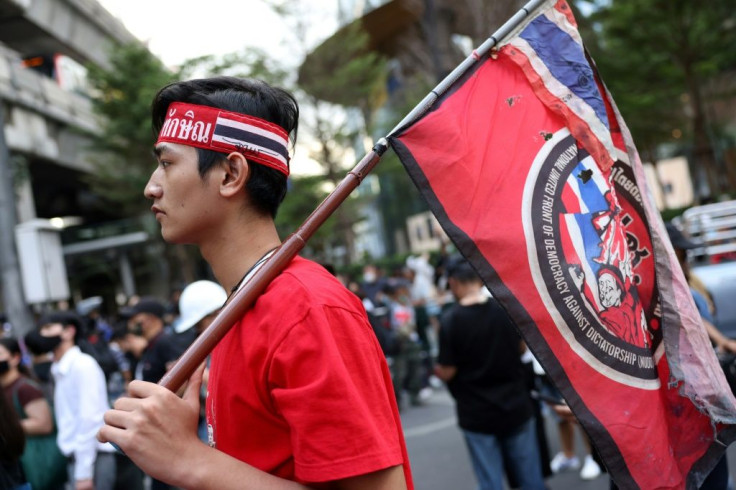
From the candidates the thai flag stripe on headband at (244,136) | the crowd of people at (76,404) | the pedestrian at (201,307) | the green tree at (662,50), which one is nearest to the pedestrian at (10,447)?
the crowd of people at (76,404)

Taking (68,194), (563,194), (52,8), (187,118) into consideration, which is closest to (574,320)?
(563,194)

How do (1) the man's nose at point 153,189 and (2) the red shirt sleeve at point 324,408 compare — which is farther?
(1) the man's nose at point 153,189

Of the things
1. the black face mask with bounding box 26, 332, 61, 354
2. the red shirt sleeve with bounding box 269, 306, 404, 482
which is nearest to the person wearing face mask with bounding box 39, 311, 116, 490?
the black face mask with bounding box 26, 332, 61, 354

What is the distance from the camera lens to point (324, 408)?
1.51m

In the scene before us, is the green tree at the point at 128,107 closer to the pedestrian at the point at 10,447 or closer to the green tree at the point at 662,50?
the green tree at the point at 662,50

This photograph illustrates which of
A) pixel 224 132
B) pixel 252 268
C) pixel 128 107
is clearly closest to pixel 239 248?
pixel 252 268

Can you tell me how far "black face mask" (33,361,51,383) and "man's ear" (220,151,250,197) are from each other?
5.89 metres

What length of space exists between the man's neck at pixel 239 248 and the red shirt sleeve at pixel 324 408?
16.0 inches

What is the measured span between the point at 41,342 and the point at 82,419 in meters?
0.87

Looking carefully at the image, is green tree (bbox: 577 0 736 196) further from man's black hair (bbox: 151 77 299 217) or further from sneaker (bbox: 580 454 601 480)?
man's black hair (bbox: 151 77 299 217)

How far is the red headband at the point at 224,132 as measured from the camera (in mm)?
1887

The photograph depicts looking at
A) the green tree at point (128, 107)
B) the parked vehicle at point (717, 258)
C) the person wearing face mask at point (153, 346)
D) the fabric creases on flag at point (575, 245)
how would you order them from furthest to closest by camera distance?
the green tree at point (128, 107)
the parked vehicle at point (717, 258)
the person wearing face mask at point (153, 346)
the fabric creases on flag at point (575, 245)

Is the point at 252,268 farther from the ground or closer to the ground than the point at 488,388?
farther from the ground

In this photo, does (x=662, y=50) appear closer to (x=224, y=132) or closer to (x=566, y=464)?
(x=566, y=464)
